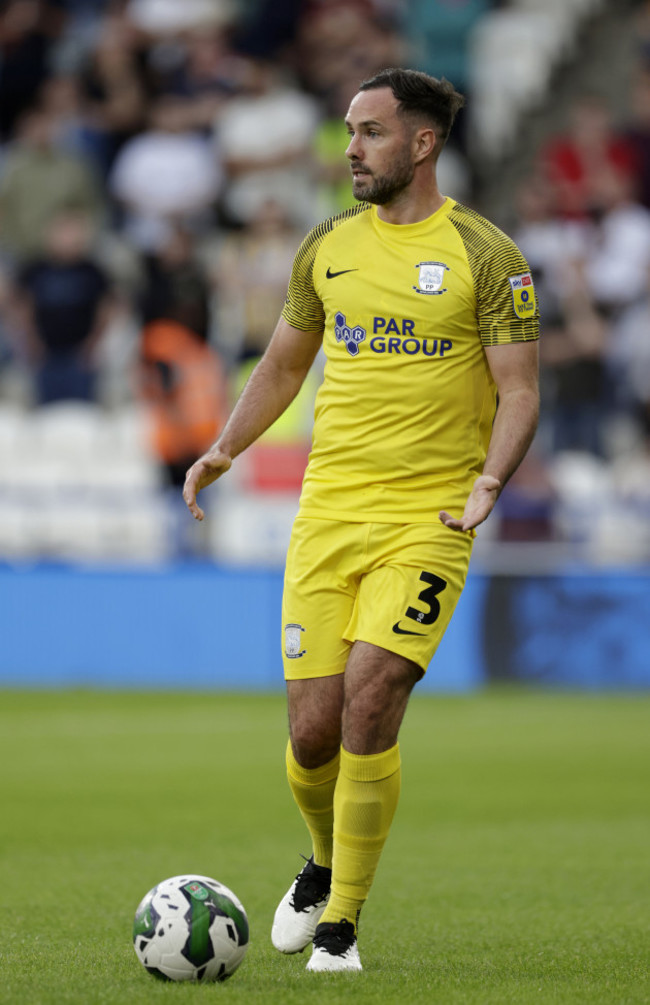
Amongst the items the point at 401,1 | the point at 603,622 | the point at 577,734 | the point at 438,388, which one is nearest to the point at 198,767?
the point at 577,734

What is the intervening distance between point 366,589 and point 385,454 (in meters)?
0.39

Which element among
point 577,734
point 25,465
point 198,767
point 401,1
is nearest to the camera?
point 198,767

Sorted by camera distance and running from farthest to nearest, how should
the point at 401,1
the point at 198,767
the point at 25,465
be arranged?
the point at 401,1, the point at 25,465, the point at 198,767

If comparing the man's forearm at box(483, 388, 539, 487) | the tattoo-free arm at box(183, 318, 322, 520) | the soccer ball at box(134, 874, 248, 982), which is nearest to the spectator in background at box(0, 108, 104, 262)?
the tattoo-free arm at box(183, 318, 322, 520)

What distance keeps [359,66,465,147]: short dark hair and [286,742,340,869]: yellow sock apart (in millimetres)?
1879

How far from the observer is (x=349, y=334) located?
4969mm

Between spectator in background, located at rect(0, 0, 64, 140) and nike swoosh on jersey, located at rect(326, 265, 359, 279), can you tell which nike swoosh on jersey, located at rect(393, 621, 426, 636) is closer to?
nike swoosh on jersey, located at rect(326, 265, 359, 279)

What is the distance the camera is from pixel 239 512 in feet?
44.7

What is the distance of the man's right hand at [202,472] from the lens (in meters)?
5.05

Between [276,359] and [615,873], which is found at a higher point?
[276,359]

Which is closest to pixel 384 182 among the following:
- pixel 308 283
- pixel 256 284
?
pixel 308 283

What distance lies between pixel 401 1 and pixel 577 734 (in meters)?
10.7

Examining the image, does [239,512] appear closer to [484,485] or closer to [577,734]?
[577,734]

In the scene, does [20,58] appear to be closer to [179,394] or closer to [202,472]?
[179,394]
